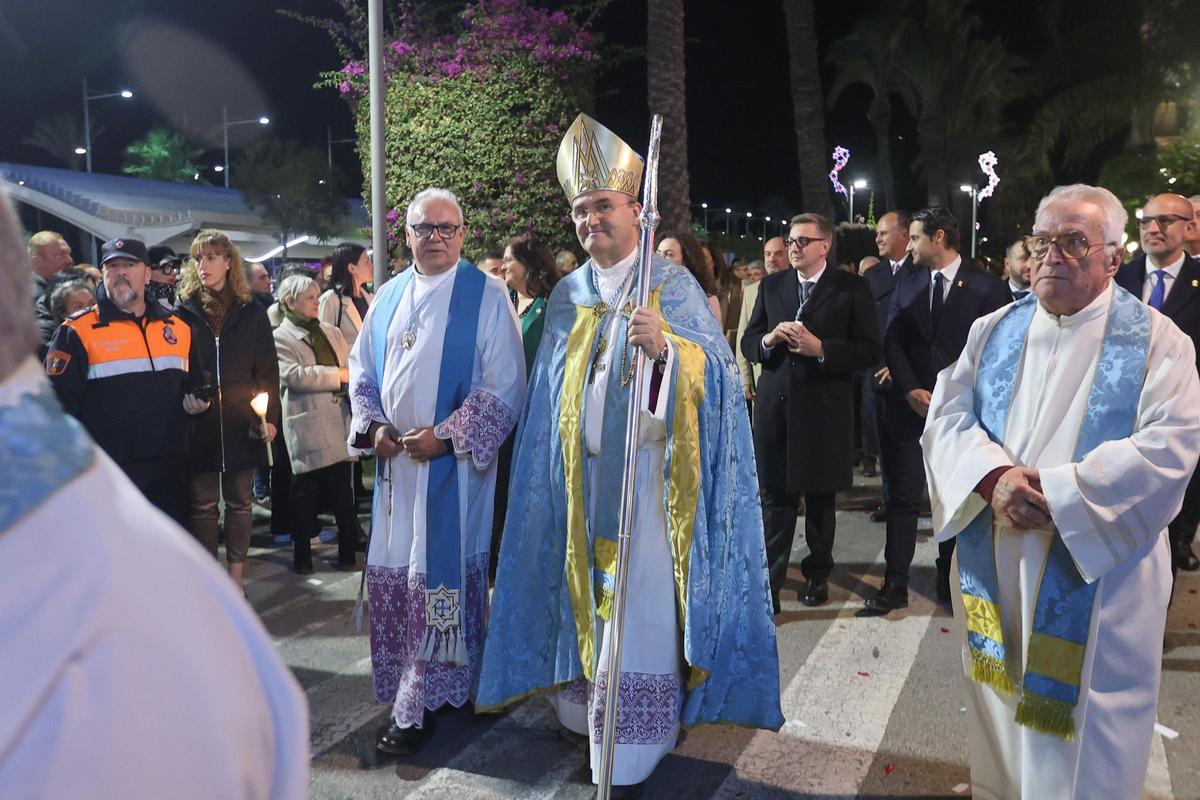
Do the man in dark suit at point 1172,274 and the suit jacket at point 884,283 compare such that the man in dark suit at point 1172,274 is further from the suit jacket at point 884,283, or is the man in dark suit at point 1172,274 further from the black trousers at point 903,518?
the suit jacket at point 884,283

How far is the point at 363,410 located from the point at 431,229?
812mm

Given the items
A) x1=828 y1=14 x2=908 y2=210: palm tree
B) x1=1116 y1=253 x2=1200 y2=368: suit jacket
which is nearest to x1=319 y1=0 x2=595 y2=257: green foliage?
x1=1116 y1=253 x2=1200 y2=368: suit jacket

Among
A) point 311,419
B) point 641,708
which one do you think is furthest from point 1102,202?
point 311,419

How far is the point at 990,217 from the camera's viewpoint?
3516 centimetres

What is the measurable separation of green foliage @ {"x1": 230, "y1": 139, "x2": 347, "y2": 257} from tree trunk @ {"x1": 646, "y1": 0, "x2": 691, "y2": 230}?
3828 centimetres

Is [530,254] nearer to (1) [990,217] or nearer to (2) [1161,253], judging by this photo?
(2) [1161,253]

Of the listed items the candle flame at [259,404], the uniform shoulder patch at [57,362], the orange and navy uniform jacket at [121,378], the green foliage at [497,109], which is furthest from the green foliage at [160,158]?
Result: the uniform shoulder patch at [57,362]

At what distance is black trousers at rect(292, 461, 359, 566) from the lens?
271 inches

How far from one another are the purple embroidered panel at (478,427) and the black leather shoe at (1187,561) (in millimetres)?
4698

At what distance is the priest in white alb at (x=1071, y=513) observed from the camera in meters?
3.22

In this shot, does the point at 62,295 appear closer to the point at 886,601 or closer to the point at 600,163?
the point at 600,163

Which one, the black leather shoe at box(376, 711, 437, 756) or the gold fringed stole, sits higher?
the gold fringed stole

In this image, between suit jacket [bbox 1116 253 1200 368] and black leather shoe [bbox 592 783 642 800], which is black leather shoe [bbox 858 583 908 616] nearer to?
suit jacket [bbox 1116 253 1200 368]

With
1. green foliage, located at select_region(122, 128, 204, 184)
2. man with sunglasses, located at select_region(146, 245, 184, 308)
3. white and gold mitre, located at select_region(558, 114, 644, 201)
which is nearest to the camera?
white and gold mitre, located at select_region(558, 114, 644, 201)
